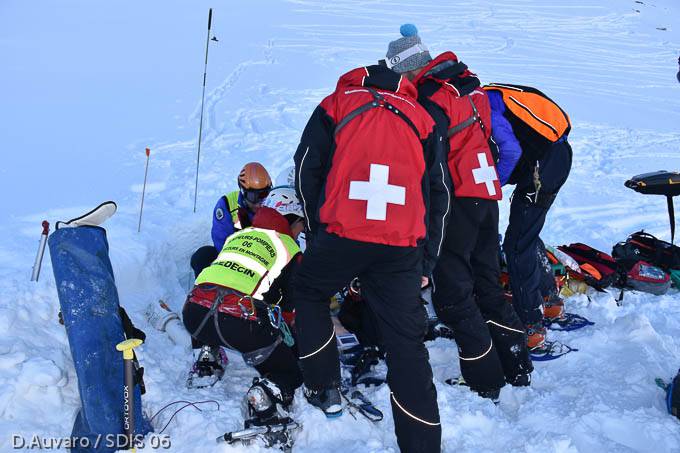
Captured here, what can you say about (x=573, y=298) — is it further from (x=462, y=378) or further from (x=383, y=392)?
(x=383, y=392)

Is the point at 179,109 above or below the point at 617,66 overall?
below

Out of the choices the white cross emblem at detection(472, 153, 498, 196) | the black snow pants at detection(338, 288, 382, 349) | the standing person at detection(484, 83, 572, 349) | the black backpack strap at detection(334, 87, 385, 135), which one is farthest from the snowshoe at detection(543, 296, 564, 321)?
the black backpack strap at detection(334, 87, 385, 135)

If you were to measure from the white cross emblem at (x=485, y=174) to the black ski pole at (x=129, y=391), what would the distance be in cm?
202

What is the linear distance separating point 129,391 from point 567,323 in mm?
3346

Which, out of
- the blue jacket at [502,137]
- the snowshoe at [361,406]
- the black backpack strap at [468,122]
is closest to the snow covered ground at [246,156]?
the snowshoe at [361,406]

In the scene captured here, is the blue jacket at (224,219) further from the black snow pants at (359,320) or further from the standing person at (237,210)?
the black snow pants at (359,320)

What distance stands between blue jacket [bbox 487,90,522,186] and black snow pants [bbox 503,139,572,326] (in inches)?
9.0

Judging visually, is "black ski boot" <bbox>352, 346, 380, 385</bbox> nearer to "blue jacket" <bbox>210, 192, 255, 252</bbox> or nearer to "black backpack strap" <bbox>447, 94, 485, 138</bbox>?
"black backpack strap" <bbox>447, 94, 485, 138</bbox>

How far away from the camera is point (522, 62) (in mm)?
16688

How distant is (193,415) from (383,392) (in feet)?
3.51

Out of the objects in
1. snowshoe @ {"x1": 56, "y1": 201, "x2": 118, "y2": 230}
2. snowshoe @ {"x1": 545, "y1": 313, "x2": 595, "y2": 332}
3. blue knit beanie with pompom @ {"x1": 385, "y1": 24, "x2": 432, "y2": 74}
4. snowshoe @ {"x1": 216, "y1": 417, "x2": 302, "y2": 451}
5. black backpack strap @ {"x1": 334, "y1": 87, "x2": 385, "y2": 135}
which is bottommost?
snowshoe @ {"x1": 545, "y1": 313, "x2": 595, "y2": 332}

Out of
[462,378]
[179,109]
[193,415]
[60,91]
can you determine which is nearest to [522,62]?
[179,109]

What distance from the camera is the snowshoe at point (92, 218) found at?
3.16m

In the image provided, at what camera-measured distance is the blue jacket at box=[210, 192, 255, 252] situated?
4.91 metres
